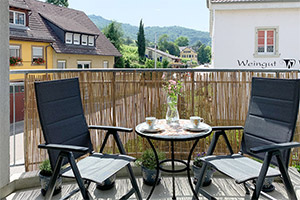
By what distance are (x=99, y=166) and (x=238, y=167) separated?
111cm

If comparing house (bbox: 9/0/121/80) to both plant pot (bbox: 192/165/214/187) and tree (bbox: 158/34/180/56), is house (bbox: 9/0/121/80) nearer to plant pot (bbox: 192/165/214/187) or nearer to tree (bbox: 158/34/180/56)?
plant pot (bbox: 192/165/214/187)

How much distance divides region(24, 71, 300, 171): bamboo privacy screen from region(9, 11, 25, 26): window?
15.8 m

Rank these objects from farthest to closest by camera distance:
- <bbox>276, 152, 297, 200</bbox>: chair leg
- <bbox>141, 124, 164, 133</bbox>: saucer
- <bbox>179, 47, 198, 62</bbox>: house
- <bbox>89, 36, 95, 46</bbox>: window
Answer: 1. <bbox>179, 47, 198, 62</bbox>: house
2. <bbox>89, 36, 95, 46</bbox>: window
3. <bbox>141, 124, 164, 133</bbox>: saucer
4. <bbox>276, 152, 297, 200</bbox>: chair leg

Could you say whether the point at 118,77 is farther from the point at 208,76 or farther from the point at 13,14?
the point at 13,14

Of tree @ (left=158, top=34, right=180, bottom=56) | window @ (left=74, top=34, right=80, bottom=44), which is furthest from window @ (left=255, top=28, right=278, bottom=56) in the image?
tree @ (left=158, top=34, right=180, bottom=56)

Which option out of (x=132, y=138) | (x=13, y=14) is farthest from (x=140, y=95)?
(x=13, y=14)

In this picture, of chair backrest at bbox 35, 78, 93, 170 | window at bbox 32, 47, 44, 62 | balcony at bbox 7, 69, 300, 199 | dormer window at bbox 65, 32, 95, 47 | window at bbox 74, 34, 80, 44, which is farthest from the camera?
window at bbox 74, 34, 80, 44

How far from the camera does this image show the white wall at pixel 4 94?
249cm

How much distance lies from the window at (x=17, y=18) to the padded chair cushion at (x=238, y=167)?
17.3m

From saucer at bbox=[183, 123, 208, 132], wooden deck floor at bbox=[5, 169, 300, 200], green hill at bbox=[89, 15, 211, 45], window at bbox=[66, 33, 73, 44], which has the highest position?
green hill at bbox=[89, 15, 211, 45]

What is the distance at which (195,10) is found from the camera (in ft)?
349

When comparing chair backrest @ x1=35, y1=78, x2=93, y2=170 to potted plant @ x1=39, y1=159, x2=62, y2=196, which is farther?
potted plant @ x1=39, y1=159, x2=62, y2=196

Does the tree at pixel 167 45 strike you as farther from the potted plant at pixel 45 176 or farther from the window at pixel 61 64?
the potted plant at pixel 45 176

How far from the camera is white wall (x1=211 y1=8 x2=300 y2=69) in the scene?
388 inches
